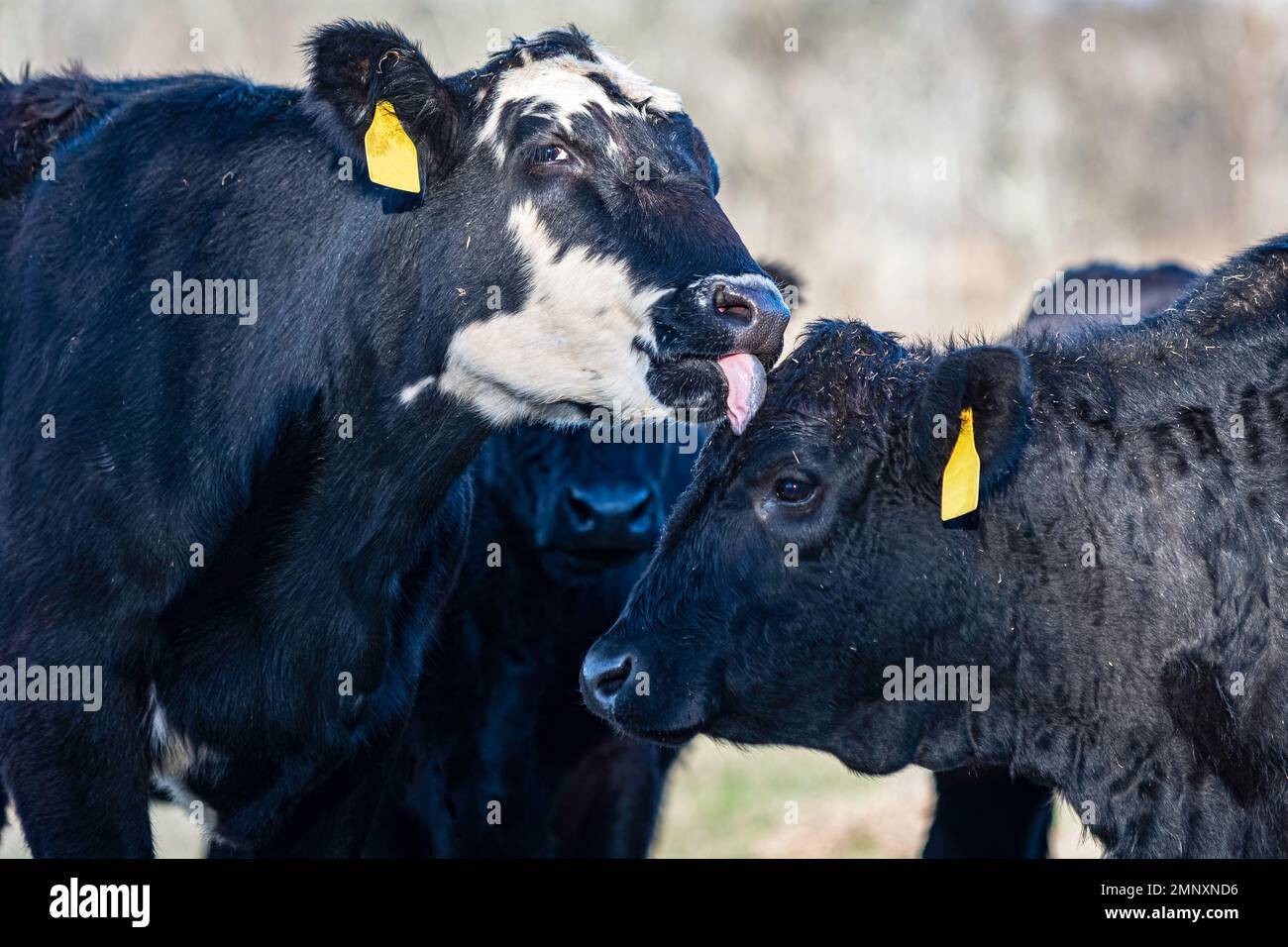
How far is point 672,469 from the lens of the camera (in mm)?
6367

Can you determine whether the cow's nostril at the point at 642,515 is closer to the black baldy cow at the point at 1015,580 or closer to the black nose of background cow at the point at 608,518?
the black nose of background cow at the point at 608,518

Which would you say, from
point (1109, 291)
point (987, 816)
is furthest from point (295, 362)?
point (1109, 291)

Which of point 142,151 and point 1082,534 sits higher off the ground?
point 142,151

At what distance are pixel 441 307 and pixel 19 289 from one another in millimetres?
1278

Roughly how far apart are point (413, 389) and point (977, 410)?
1530 mm

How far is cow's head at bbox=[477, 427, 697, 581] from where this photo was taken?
18.4ft

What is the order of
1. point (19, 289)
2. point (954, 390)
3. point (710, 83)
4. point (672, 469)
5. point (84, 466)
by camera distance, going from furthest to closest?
1. point (710, 83)
2. point (672, 469)
3. point (19, 289)
4. point (84, 466)
5. point (954, 390)

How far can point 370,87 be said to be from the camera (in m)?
4.32

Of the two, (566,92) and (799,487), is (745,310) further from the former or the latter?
(566,92)

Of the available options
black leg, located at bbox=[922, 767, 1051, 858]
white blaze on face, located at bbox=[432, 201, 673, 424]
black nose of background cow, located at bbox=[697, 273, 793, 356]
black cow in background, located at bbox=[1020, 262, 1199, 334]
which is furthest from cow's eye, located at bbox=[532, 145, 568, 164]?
black cow in background, located at bbox=[1020, 262, 1199, 334]

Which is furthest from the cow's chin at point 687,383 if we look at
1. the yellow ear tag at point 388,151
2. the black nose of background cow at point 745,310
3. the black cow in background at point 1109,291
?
the black cow in background at point 1109,291

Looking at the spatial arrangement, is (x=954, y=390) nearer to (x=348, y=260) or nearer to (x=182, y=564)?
(x=348, y=260)

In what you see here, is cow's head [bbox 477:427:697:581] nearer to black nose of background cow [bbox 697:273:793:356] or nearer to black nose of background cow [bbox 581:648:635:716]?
black nose of background cow [bbox 581:648:635:716]
